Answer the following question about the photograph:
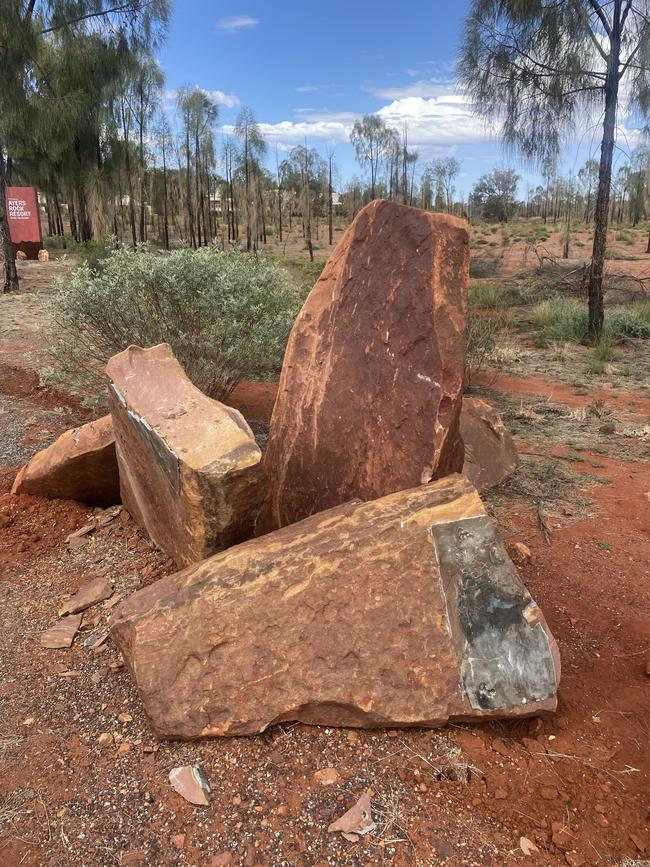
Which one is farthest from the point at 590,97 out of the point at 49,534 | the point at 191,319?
the point at 49,534

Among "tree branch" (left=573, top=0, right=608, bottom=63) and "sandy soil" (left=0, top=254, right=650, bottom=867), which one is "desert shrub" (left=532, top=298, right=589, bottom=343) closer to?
"tree branch" (left=573, top=0, right=608, bottom=63)

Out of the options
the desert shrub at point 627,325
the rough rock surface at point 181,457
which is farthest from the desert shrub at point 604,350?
the rough rock surface at point 181,457

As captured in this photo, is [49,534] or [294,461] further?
[49,534]

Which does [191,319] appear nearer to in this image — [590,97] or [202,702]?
[202,702]

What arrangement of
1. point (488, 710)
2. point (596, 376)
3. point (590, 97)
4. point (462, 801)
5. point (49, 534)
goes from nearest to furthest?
point (462, 801) < point (488, 710) < point (49, 534) < point (596, 376) < point (590, 97)

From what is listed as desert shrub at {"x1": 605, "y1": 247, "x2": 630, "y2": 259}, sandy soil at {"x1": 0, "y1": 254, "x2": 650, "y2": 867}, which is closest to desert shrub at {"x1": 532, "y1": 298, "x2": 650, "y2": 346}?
sandy soil at {"x1": 0, "y1": 254, "x2": 650, "y2": 867}

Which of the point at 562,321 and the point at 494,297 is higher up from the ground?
the point at 494,297

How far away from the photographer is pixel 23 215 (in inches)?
841

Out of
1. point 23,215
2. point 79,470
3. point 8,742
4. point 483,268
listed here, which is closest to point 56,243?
point 23,215

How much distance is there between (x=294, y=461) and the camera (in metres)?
3.59

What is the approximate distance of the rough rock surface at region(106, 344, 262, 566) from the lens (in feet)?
8.71

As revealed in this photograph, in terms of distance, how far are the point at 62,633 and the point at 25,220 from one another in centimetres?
2182

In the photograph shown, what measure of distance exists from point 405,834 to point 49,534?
2838mm

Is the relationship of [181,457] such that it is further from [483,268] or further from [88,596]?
[483,268]
